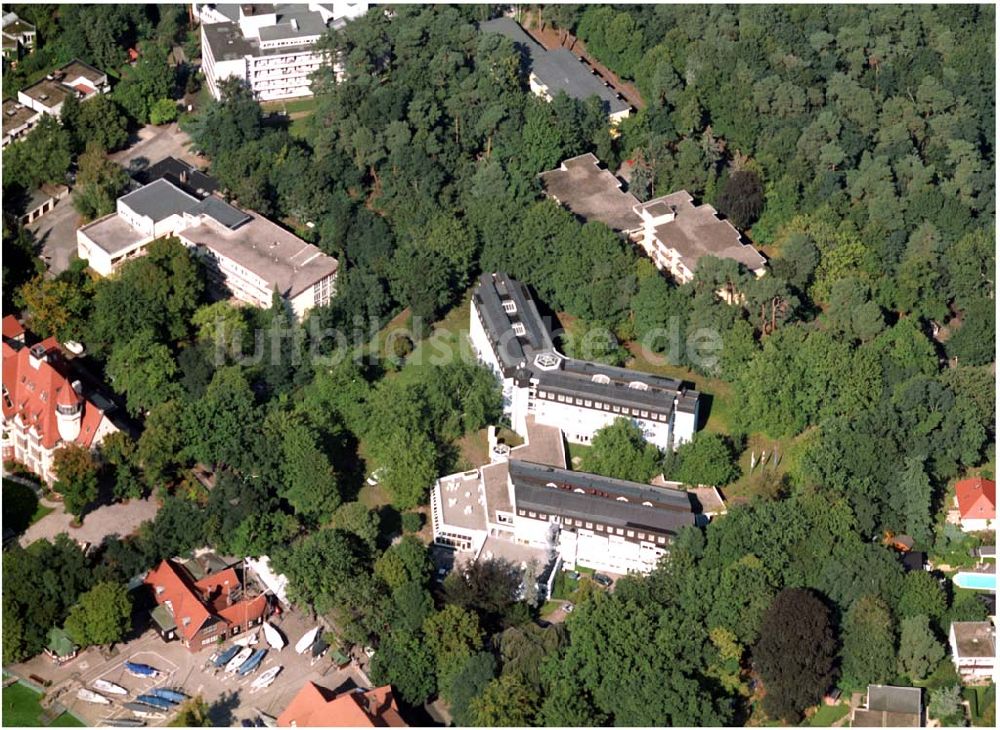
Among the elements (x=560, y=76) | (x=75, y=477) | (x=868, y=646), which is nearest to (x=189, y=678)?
(x=75, y=477)

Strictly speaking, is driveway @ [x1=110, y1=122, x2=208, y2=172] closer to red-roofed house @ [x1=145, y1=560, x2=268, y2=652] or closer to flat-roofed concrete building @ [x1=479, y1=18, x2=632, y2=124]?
flat-roofed concrete building @ [x1=479, y1=18, x2=632, y2=124]

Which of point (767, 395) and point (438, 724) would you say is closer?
point (438, 724)

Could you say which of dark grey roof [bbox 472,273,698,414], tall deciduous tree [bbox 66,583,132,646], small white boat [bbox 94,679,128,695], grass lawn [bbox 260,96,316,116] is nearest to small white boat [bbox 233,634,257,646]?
tall deciduous tree [bbox 66,583,132,646]

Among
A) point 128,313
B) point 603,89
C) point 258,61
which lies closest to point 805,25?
point 603,89

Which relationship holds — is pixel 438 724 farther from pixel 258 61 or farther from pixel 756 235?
pixel 258 61

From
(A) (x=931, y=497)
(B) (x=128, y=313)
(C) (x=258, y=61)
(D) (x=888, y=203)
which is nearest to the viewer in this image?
(A) (x=931, y=497)

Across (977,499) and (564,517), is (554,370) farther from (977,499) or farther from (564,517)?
(977,499)

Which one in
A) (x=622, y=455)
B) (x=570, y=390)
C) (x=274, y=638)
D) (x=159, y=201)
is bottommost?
(x=274, y=638)
